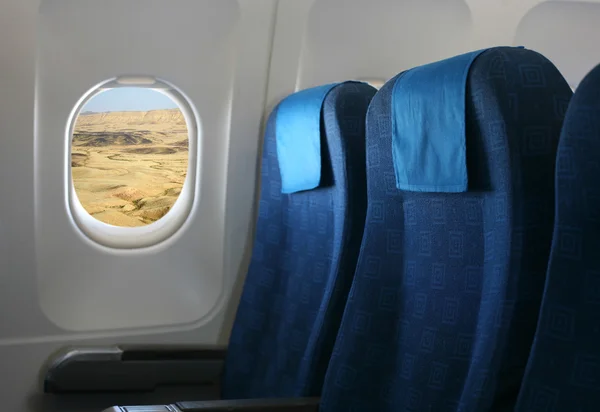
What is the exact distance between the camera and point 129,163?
3.26 metres

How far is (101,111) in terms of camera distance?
2.96 meters

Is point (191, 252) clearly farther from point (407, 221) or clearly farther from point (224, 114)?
point (407, 221)

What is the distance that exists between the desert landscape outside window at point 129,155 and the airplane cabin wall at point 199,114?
206 millimetres

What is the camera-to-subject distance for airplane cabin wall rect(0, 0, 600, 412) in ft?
8.68

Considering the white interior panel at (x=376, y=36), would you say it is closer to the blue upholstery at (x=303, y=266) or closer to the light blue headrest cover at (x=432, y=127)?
the blue upholstery at (x=303, y=266)

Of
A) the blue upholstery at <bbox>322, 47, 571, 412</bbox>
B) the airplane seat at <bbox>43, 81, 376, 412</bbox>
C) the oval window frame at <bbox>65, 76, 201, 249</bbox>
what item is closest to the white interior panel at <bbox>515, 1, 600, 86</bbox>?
the airplane seat at <bbox>43, 81, 376, 412</bbox>

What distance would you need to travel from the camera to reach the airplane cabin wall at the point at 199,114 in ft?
8.68

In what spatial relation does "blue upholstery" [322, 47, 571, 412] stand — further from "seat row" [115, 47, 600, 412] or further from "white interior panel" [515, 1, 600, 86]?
"white interior panel" [515, 1, 600, 86]

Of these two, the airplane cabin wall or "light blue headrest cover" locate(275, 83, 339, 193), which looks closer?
"light blue headrest cover" locate(275, 83, 339, 193)

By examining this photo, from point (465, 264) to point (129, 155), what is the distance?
78.9 inches

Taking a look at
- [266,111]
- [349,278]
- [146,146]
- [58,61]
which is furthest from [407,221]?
[146,146]

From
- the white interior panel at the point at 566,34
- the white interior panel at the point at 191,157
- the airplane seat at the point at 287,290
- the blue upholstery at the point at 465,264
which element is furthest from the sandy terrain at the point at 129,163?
the white interior panel at the point at 566,34

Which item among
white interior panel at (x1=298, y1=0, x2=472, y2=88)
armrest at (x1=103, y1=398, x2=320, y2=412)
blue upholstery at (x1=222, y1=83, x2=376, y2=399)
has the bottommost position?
armrest at (x1=103, y1=398, x2=320, y2=412)

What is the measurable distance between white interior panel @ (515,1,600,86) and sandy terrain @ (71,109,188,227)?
1519 mm
